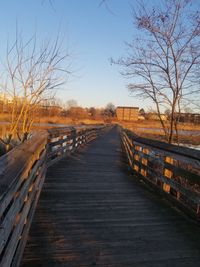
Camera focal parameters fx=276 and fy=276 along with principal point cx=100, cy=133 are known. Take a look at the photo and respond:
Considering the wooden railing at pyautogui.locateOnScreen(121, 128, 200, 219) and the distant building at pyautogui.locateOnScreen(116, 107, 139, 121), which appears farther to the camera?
the distant building at pyautogui.locateOnScreen(116, 107, 139, 121)

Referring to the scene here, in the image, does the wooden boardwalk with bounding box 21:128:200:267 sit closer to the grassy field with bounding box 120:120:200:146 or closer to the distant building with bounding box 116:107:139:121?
the grassy field with bounding box 120:120:200:146

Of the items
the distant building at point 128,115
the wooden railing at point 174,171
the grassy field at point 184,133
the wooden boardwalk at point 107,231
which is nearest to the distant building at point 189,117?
the grassy field at point 184,133

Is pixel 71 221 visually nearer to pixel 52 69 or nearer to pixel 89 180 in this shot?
pixel 89 180

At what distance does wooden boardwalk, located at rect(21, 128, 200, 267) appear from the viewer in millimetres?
3102

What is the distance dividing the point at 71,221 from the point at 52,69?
6679mm

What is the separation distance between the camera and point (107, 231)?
12.5 ft

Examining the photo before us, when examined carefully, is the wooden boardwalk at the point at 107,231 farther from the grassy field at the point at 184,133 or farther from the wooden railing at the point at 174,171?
the grassy field at the point at 184,133

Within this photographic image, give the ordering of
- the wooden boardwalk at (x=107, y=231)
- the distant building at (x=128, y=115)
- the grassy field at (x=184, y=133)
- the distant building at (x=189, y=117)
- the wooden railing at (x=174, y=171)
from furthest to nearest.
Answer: the distant building at (x=128, y=115) < the grassy field at (x=184, y=133) < the distant building at (x=189, y=117) < the wooden railing at (x=174, y=171) < the wooden boardwalk at (x=107, y=231)

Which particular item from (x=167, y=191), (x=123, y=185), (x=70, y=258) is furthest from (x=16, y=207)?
(x=123, y=185)

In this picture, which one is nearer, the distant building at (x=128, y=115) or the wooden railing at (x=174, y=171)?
the wooden railing at (x=174, y=171)

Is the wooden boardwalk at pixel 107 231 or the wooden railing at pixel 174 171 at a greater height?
the wooden railing at pixel 174 171

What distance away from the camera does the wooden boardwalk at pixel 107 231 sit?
3.10m

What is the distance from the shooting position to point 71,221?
13.5 ft


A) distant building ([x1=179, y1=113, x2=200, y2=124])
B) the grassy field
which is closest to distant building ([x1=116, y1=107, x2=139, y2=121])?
the grassy field
